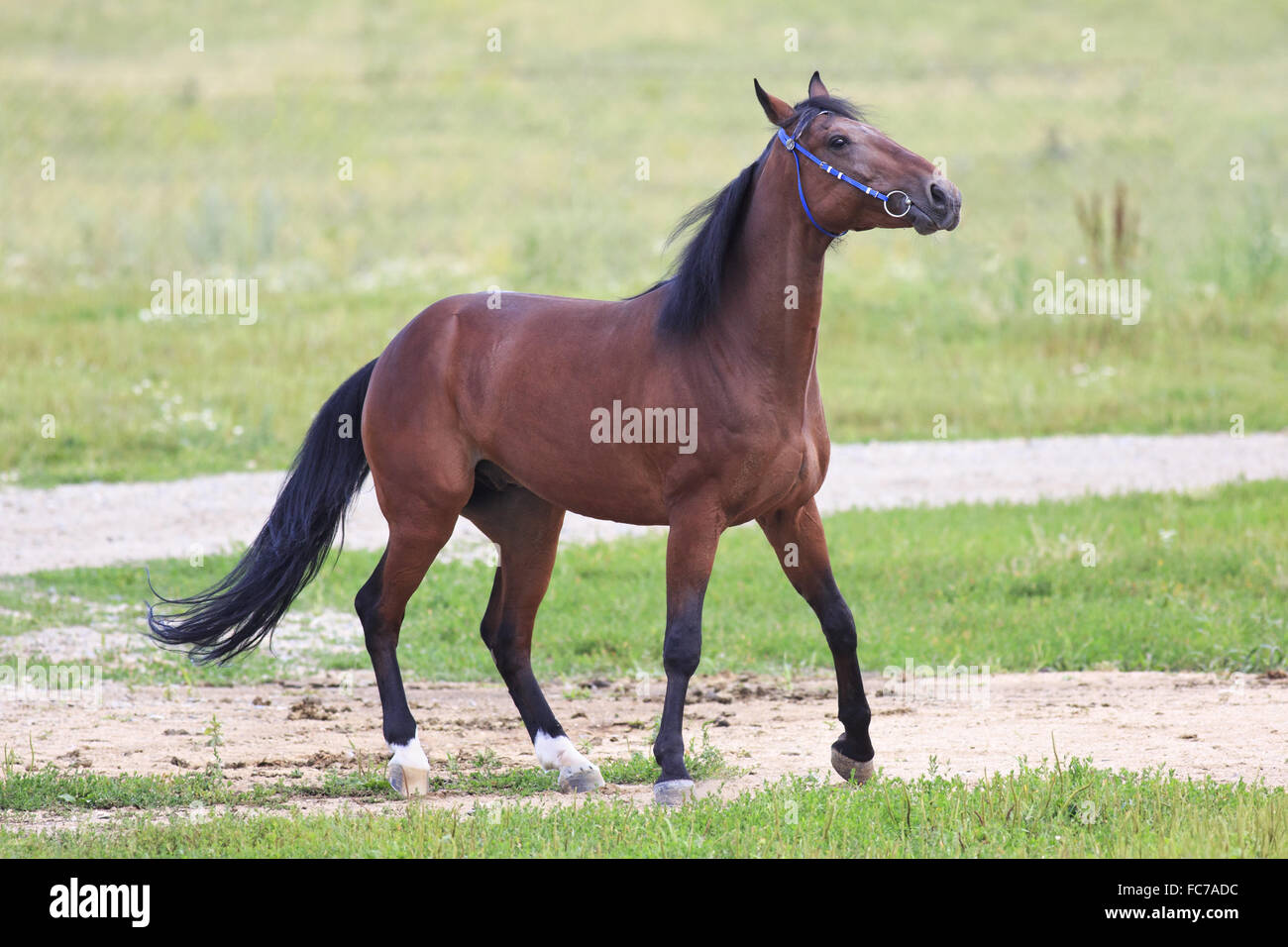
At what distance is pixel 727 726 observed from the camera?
752cm

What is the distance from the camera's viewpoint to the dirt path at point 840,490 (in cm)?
1176

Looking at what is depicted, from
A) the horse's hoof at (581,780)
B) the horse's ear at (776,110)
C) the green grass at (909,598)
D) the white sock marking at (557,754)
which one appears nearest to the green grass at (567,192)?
the green grass at (909,598)

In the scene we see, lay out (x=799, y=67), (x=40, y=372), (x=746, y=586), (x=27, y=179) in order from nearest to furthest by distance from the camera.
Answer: (x=746, y=586) → (x=40, y=372) → (x=27, y=179) → (x=799, y=67)

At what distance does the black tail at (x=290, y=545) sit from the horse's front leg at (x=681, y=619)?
1.82m

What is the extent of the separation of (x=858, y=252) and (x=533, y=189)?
10.6 metres

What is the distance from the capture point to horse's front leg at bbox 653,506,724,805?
595cm

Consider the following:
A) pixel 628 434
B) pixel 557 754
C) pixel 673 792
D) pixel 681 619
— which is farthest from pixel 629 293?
pixel 673 792

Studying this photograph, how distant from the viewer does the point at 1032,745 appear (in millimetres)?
6832

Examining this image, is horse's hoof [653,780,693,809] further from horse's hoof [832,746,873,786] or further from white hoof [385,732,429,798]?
white hoof [385,732,429,798]

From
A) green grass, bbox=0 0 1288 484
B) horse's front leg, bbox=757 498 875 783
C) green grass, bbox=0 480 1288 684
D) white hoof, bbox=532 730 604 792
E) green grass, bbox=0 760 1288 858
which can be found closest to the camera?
green grass, bbox=0 760 1288 858

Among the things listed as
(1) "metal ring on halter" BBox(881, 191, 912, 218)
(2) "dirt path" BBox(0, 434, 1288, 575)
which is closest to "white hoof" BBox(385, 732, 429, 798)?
(1) "metal ring on halter" BBox(881, 191, 912, 218)

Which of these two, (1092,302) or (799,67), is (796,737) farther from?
(799,67)

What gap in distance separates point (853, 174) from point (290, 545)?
312cm
